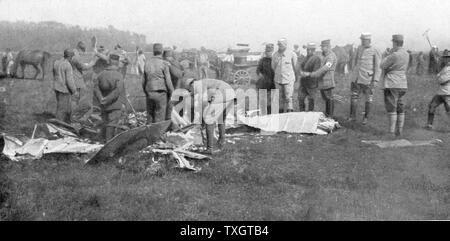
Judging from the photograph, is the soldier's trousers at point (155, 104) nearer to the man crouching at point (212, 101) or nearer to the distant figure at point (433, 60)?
the man crouching at point (212, 101)

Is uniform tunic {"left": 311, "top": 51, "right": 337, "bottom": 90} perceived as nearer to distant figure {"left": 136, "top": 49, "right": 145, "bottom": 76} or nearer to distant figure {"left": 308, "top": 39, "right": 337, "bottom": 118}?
distant figure {"left": 308, "top": 39, "right": 337, "bottom": 118}

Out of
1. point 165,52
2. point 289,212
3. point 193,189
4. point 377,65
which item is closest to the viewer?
point 289,212

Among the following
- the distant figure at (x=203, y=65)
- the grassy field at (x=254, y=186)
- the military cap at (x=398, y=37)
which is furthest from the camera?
the distant figure at (x=203, y=65)

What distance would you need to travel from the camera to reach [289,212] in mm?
5117

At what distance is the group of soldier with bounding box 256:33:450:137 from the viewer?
8711 mm

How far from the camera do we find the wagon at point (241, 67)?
17.8 metres

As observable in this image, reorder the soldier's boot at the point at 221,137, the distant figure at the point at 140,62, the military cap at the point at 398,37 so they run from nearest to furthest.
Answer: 1. the soldier's boot at the point at 221,137
2. the military cap at the point at 398,37
3. the distant figure at the point at 140,62

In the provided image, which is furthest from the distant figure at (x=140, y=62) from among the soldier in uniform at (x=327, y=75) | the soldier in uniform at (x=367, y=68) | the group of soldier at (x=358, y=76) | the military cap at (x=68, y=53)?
the soldier in uniform at (x=367, y=68)

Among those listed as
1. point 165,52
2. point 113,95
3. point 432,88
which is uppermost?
point 165,52

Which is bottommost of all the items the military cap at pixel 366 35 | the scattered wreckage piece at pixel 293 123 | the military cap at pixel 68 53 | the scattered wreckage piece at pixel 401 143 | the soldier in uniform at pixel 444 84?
the scattered wreckage piece at pixel 401 143

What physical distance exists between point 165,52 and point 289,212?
16.0 feet
